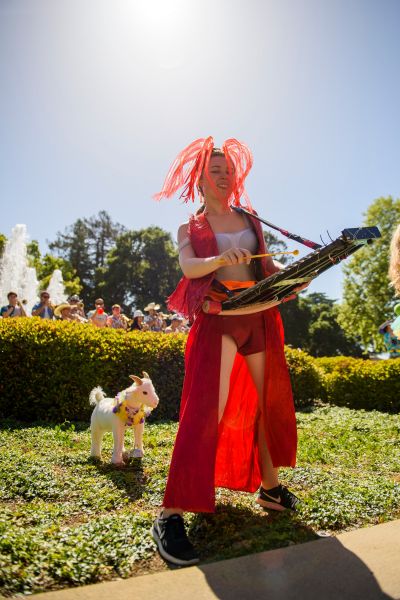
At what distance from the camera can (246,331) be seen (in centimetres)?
302

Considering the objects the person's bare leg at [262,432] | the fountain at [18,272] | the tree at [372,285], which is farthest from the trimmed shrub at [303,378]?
the fountain at [18,272]

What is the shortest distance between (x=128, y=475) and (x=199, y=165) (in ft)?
8.15

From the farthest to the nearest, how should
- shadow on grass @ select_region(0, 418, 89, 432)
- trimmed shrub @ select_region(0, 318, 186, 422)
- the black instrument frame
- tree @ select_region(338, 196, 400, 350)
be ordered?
tree @ select_region(338, 196, 400, 350), trimmed shrub @ select_region(0, 318, 186, 422), shadow on grass @ select_region(0, 418, 89, 432), the black instrument frame

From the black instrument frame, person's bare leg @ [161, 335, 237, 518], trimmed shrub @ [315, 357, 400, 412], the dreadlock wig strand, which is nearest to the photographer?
the black instrument frame

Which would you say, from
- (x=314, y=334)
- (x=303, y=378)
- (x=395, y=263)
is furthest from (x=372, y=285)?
(x=395, y=263)

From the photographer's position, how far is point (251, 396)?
321 cm

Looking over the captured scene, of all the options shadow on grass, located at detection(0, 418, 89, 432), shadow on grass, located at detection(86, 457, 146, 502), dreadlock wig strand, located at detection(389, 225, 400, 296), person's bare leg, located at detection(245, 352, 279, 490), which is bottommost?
shadow on grass, located at detection(0, 418, 89, 432)

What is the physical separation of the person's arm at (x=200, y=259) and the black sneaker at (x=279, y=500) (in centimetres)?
141

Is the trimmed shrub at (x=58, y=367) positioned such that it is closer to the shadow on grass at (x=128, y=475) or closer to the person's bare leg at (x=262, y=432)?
the shadow on grass at (x=128, y=475)

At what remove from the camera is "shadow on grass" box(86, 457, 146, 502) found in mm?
3631

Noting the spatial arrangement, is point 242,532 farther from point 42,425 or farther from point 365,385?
point 365,385

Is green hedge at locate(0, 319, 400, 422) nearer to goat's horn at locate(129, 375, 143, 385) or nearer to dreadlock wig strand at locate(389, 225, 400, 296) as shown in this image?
goat's horn at locate(129, 375, 143, 385)

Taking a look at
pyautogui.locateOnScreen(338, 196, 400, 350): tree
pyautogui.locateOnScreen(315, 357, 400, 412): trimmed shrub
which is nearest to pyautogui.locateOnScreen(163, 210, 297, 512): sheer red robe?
pyautogui.locateOnScreen(315, 357, 400, 412): trimmed shrub

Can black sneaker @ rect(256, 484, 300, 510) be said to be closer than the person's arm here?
No
